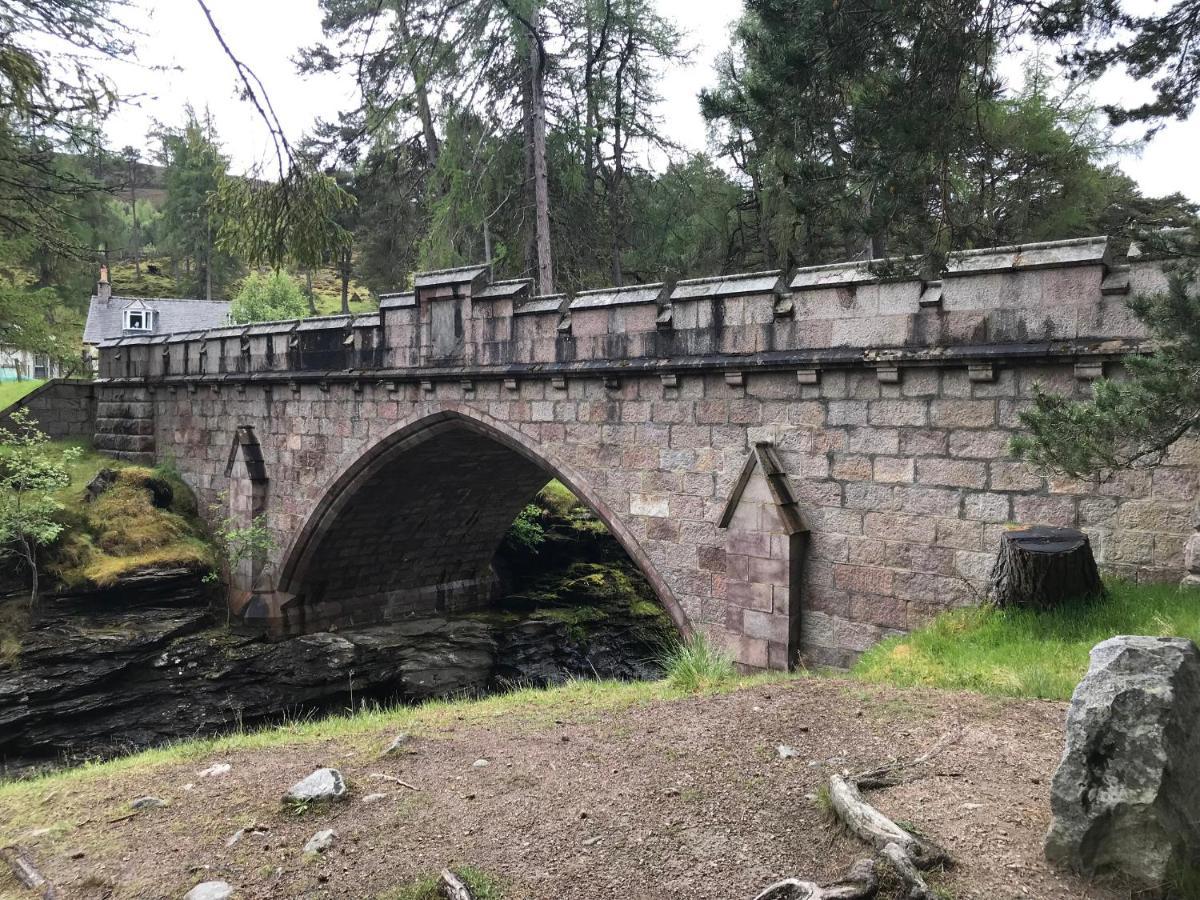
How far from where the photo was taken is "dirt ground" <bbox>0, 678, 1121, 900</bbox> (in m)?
3.20

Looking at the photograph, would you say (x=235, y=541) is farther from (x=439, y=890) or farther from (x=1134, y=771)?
(x=1134, y=771)

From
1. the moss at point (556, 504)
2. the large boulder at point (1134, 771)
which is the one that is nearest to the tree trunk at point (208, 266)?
the moss at point (556, 504)

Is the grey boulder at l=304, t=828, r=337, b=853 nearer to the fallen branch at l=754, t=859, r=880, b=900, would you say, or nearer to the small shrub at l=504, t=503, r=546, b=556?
the fallen branch at l=754, t=859, r=880, b=900

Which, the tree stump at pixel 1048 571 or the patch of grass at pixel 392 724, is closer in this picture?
the patch of grass at pixel 392 724

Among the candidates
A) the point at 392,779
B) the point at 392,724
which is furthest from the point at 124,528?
the point at 392,779

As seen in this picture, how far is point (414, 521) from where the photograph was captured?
15406 mm

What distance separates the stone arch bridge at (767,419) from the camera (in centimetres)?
634

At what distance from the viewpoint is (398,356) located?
11.8 metres

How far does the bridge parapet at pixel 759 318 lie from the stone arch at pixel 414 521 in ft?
3.57

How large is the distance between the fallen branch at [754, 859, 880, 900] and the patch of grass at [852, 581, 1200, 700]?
2333 millimetres

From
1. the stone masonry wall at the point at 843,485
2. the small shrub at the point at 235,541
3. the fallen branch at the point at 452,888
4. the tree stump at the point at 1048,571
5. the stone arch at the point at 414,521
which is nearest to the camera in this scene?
the fallen branch at the point at 452,888

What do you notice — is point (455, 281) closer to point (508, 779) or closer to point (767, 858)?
point (508, 779)

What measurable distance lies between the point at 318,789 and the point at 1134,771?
3475 millimetres

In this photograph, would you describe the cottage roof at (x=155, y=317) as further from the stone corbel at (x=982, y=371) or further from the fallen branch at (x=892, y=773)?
the fallen branch at (x=892, y=773)
